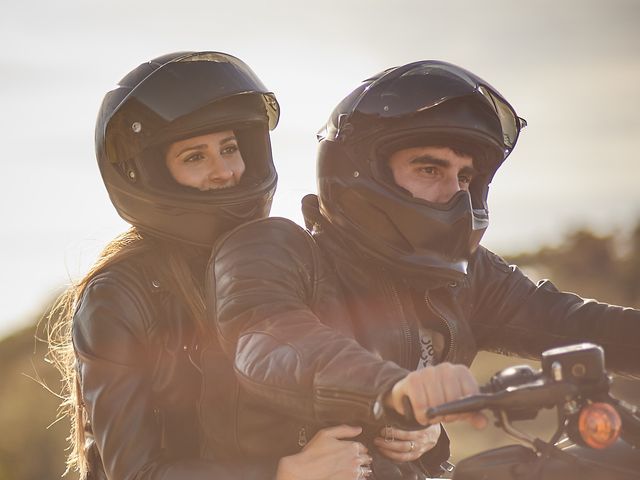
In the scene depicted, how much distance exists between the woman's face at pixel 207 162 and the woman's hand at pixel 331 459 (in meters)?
1.06

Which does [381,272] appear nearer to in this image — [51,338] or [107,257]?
[107,257]

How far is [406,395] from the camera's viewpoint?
5.72ft

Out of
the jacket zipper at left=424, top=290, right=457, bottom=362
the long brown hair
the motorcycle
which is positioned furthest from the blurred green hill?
the motorcycle

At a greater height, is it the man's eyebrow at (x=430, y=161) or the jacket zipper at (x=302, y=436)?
the man's eyebrow at (x=430, y=161)

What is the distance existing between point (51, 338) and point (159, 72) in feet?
3.65

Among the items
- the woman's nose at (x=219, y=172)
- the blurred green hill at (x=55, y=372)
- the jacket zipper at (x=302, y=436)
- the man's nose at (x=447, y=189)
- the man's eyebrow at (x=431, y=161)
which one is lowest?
the blurred green hill at (x=55, y=372)

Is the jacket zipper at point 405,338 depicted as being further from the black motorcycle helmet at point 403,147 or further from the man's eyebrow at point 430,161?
the man's eyebrow at point 430,161

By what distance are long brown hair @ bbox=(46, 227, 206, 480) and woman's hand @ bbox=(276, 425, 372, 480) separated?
66 cm

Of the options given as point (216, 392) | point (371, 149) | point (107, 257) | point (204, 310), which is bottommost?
point (216, 392)

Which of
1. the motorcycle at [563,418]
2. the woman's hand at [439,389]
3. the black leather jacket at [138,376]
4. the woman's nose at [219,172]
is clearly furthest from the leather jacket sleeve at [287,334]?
the woman's nose at [219,172]

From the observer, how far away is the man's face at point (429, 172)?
9.01 ft

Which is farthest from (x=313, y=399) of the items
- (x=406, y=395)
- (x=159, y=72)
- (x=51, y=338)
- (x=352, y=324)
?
(x=51, y=338)

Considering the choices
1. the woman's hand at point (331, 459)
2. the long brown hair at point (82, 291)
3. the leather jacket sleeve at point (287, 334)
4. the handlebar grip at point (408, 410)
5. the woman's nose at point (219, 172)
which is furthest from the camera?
the woman's nose at point (219, 172)

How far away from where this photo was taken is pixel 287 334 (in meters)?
2.20
